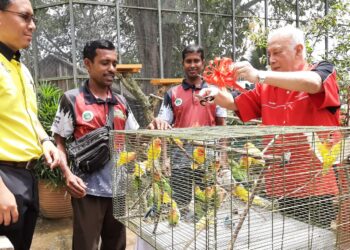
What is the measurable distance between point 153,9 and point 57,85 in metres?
1.89

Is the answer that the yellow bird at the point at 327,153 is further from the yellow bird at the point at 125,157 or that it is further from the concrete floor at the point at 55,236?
the concrete floor at the point at 55,236

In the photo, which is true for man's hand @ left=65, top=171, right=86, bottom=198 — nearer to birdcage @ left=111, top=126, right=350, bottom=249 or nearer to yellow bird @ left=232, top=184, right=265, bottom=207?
birdcage @ left=111, top=126, right=350, bottom=249

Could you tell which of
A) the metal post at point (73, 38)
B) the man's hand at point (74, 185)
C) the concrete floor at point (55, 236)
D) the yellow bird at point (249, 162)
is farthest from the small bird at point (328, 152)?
the metal post at point (73, 38)

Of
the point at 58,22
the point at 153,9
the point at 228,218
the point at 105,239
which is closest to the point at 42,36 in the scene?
the point at 58,22

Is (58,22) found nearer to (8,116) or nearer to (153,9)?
(153,9)

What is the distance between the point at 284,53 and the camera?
6.04 feet

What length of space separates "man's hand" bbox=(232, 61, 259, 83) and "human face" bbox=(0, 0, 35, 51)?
101 cm

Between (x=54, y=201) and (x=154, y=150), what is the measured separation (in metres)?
3.12

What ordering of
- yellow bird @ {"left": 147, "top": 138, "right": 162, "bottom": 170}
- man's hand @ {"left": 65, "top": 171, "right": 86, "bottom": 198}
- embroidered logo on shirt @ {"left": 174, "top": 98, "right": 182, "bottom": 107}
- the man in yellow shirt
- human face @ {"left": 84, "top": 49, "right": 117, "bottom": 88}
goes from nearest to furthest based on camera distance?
yellow bird @ {"left": 147, "top": 138, "right": 162, "bottom": 170}, the man in yellow shirt, man's hand @ {"left": 65, "top": 171, "right": 86, "bottom": 198}, human face @ {"left": 84, "top": 49, "right": 117, "bottom": 88}, embroidered logo on shirt @ {"left": 174, "top": 98, "right": 182, "bottom": 107}

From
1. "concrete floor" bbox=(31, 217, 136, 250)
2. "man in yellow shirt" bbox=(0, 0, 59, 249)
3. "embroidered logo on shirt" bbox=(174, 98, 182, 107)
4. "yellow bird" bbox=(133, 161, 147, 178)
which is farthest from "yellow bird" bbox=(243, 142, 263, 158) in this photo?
"concrete floor" bbox=(31, 217, 136, 250)

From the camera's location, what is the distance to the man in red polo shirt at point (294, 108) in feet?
4.12

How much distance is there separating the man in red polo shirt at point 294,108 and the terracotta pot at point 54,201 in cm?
275

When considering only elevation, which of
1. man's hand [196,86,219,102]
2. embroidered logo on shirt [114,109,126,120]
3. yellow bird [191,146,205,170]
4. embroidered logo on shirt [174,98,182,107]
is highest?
man's hand [196,86,219,102]

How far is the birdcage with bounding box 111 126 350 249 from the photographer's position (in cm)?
110
